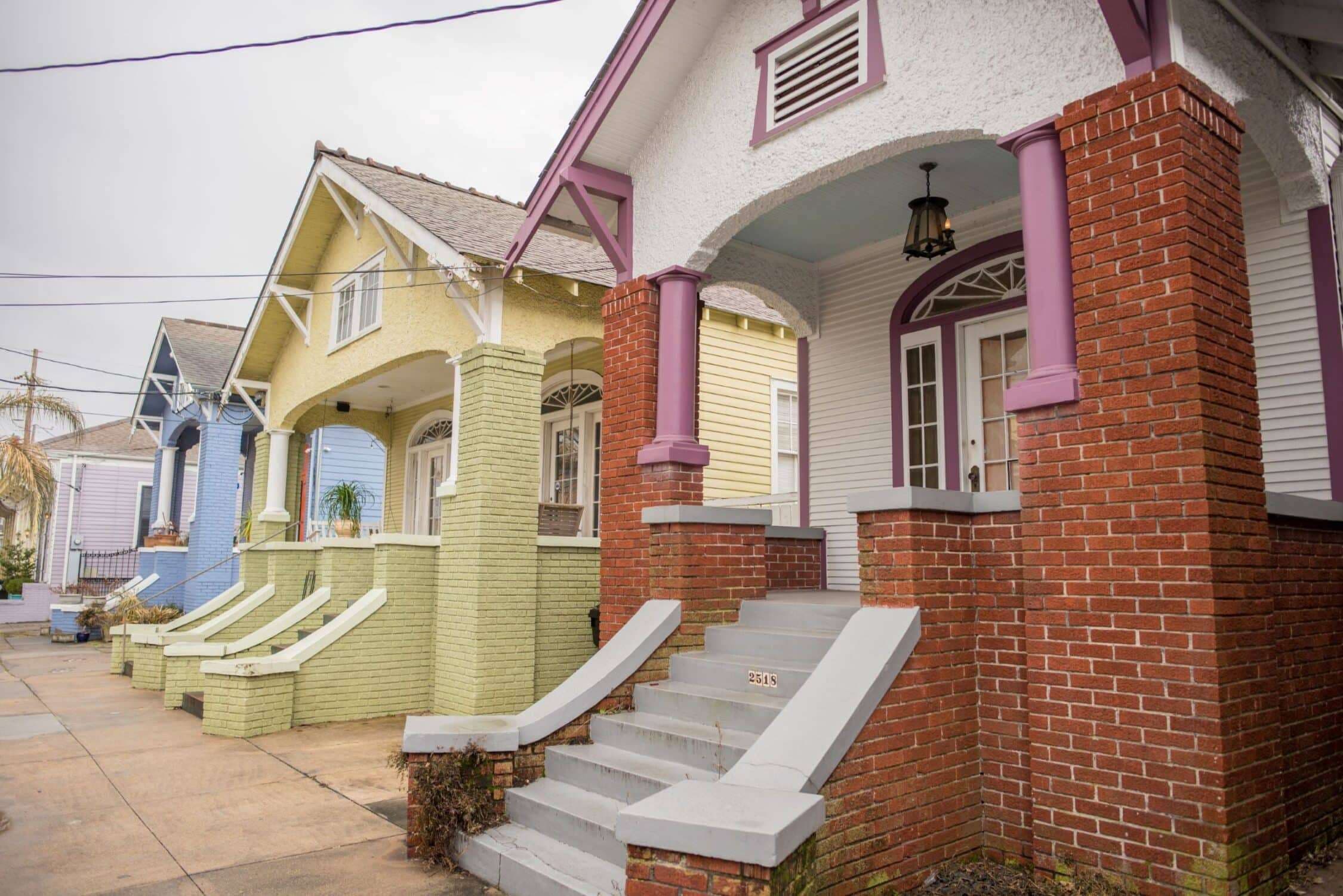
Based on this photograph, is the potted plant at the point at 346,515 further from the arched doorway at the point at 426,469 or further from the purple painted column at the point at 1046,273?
the purple painted column at the point at 1046,273

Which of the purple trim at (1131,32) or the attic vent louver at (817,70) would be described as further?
the attic vent louver at (817,70)

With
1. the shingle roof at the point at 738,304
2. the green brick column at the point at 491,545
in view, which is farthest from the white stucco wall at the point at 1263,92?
the green brick column at the point at 491,545

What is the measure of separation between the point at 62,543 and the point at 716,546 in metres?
30.4

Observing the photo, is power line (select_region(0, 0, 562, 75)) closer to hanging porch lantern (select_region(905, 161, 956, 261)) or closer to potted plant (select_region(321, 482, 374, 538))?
hanging porch lantern (select_region(905, 161, 956, 261))

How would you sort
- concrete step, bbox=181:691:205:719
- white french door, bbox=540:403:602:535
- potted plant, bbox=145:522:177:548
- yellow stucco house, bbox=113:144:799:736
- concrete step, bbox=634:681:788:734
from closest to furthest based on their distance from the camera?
concrete step, bbox=634:681:788:734, yellow stucco house, bbox=113:144:799:736, concrete step, bbox=181:691:205:719, white french door, bbox=540:403:602:535, potted plant, bbox=145:522:177:548

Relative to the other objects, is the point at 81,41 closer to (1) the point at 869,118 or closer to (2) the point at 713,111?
(2) the point at 713,111

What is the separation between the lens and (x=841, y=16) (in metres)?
5.96

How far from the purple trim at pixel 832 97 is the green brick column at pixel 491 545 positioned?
14.2 feet

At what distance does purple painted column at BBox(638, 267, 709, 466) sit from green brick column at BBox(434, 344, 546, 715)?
304cm

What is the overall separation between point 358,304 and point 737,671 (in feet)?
30.5

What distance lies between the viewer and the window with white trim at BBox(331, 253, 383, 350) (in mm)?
12148

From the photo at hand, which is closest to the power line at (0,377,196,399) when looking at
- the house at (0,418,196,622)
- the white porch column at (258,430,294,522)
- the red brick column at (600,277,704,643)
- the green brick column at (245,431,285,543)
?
the green brick column at (245,431,285,543)

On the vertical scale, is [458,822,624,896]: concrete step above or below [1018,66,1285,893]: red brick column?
below

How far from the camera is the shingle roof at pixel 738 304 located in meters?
11.9
